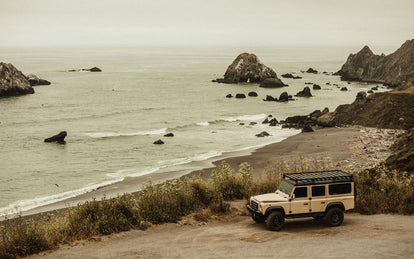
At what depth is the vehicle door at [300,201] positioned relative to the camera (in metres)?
15.7

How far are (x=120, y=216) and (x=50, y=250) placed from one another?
3114 mm

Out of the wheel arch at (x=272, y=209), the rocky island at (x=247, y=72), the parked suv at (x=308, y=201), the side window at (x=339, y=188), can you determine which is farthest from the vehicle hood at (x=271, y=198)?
the rocky island at (x=247, y=72)

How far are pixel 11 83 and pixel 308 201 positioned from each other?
89.6 meters

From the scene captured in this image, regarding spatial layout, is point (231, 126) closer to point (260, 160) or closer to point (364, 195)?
point (260, 160)

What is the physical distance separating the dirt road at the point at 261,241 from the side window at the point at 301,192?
1.42 m

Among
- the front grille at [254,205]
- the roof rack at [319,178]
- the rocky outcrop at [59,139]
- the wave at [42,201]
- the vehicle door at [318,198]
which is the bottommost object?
the wave at [42,201]

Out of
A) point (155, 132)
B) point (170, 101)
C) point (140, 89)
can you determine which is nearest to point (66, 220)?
point (155, 132)

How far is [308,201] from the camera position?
1577 cm

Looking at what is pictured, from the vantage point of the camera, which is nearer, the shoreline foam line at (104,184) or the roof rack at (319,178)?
the roof rack at (319,178)

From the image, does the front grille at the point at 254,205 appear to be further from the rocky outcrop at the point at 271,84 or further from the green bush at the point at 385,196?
the rocky outcrop at the point at 271,84

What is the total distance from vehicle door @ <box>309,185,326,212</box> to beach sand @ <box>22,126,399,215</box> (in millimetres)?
13328

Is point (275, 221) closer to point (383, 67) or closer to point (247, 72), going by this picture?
point (247, 72)

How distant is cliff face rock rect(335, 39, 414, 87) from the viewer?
11082 cm

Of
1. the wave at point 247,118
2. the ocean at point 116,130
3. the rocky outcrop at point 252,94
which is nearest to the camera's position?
the ocean at point 116,130
